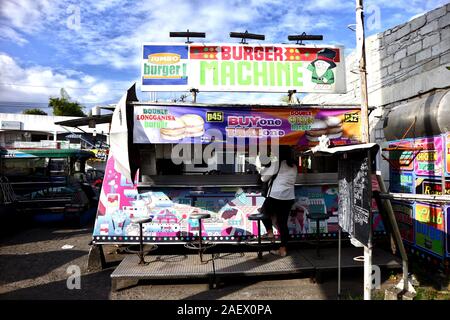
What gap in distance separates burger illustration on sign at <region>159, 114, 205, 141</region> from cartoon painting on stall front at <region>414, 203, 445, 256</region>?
396 cm

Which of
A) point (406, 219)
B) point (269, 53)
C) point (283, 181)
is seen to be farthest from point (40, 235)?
point (406, 219)

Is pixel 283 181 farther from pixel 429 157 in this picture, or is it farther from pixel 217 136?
pixel 429 157

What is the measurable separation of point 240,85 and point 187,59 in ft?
3.81

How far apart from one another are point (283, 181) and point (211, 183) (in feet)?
4.44

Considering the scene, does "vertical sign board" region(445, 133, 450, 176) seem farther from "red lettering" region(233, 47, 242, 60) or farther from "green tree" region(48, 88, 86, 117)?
"green tree" region(48, 88, 86, 117)

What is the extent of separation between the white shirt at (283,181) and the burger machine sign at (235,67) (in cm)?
172

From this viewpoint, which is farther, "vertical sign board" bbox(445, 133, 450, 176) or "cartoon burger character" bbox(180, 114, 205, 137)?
"cartoon burger character" bbox(180, 114, 205, 137)

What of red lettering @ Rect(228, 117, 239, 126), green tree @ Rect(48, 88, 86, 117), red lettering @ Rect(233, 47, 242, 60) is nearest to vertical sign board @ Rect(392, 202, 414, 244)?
red lettering @ Rect(228, 117, 239, 126)

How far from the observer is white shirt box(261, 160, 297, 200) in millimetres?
5426

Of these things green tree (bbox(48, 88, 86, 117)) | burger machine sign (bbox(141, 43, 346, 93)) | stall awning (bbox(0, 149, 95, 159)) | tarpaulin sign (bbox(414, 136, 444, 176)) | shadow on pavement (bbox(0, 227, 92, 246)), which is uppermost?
green tree (bbox(48, 88, 86, 117))

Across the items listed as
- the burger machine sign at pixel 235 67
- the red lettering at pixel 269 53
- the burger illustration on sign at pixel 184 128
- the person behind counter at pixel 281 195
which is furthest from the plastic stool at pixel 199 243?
the red lettering at pixel 269 53

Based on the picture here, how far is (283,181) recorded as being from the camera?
5.46 meters

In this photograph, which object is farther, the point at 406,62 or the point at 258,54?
the point at 406,62

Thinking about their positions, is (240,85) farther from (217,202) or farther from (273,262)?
(273,262)
